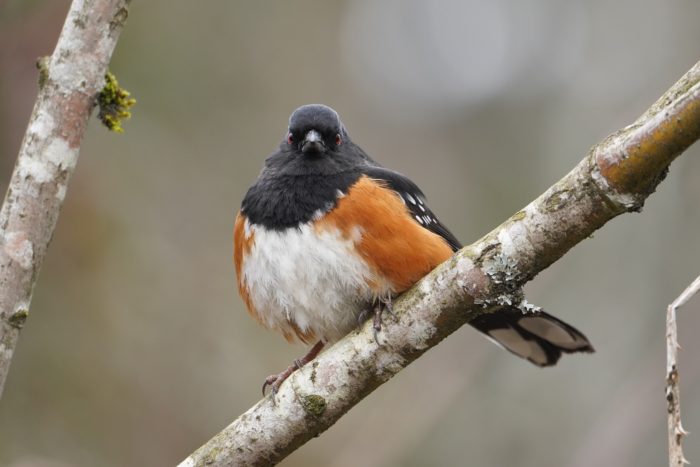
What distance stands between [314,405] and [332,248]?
0.65 m

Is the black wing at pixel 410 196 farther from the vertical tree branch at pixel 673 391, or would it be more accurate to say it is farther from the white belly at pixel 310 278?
the vertical tree branch at pixel 673 391

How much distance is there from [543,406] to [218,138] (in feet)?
11.8

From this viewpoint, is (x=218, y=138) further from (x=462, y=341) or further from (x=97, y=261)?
(x=462, y=341)

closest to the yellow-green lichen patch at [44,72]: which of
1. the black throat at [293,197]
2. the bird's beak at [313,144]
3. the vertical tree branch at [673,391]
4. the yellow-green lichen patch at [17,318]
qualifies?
the yellow-green lichen patch at [17,318]

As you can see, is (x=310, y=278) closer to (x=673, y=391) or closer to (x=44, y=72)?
(x=44, y=72)

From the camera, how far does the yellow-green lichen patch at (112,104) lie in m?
2.83

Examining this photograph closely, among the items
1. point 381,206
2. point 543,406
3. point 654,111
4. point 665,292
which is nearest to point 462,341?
point 543,406

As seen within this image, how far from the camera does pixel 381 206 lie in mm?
3064

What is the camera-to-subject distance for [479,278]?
7.39 feet

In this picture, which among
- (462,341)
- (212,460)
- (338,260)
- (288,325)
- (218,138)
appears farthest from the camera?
(218,138)

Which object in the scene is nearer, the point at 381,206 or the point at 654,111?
the point at 654,111

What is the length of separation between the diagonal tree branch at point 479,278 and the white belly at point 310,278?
1.14 feet

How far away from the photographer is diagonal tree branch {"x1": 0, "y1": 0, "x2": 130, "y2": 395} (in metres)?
2.45

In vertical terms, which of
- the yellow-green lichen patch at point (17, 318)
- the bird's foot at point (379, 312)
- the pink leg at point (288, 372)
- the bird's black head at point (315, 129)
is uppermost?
the bird's black head at point (315, 129)
